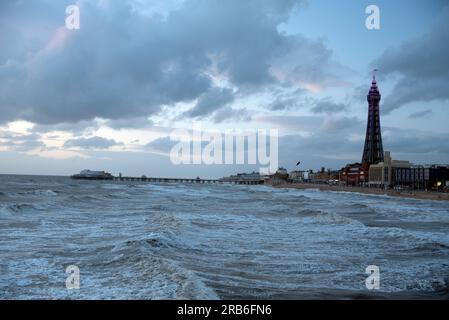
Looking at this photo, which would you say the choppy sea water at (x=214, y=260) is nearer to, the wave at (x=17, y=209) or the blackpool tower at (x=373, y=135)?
the wave at (x=17, y=209)

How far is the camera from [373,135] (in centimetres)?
16750

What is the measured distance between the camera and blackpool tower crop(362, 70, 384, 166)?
6454 inches

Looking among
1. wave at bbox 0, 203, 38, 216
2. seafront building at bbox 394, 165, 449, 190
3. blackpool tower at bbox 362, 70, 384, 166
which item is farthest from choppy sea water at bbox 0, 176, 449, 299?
blackpool tower at bbox 362, 70, 384, 166

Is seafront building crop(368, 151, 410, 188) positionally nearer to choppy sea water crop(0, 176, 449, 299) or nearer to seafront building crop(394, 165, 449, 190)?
seafront building crop(394, 165, 449, 190)

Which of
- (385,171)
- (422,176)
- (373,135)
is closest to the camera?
(422,176)

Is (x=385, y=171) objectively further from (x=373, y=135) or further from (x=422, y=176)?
(x=373, y=135)

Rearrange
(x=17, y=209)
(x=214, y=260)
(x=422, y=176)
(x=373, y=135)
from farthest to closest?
(x=373, y=135) → (x=422, y=176) → (x=17, y=209) → (x=214, y=260)

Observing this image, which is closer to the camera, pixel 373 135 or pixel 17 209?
pixel 17 209

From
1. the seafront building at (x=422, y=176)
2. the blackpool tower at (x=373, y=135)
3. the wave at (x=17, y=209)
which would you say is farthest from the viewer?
the blackpool tower at (x=373, y=135)

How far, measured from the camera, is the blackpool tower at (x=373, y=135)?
16394 centimetres

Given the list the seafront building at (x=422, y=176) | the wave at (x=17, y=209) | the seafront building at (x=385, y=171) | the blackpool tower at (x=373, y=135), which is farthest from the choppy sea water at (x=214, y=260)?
the blackpool tower at (x=373, y=135)

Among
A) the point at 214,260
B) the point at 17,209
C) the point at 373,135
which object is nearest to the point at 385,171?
the point at 373,135
